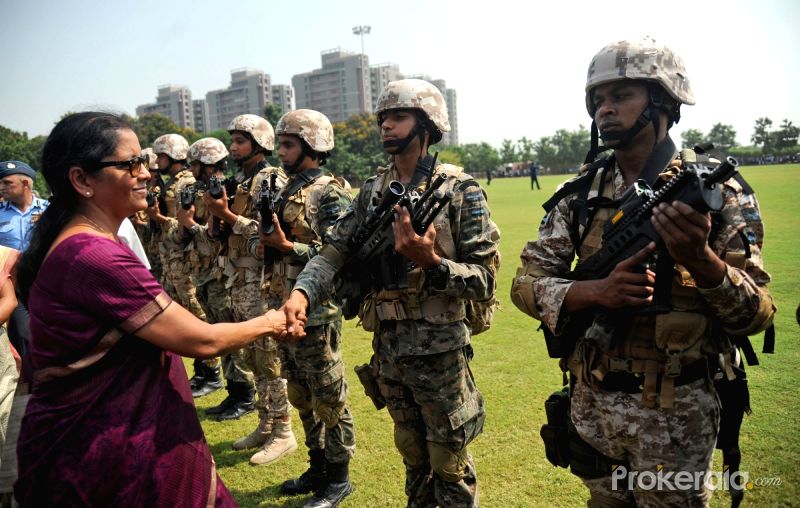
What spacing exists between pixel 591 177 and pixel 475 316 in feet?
4.06

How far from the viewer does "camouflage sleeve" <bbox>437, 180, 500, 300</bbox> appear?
3.30 meters

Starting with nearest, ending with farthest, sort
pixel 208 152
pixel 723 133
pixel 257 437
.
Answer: pixel 257 437 → pixel 208 152 → pixel 723 133

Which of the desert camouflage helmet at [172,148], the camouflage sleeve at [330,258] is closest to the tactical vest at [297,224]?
the camouflage sleeve at [330,258]

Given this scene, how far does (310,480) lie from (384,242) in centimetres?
236

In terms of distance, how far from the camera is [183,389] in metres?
2.43

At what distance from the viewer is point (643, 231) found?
7.81 ft

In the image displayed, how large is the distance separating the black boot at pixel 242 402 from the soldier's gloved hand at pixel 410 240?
158 inches

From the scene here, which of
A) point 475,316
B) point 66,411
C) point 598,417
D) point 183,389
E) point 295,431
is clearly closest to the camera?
point 66,411

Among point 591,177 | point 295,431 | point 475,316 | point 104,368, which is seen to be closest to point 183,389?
point 104,368

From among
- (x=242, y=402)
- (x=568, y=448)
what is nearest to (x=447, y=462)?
(x=568, y=448)

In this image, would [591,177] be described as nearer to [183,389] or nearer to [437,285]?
[437,285]

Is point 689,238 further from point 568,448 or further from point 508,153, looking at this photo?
point 508,153

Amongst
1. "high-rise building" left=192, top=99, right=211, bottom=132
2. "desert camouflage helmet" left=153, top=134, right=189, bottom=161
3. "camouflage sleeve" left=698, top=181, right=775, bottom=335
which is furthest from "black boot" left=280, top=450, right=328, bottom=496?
"high-rise building" left=192, top=99, right=211, bottom=132

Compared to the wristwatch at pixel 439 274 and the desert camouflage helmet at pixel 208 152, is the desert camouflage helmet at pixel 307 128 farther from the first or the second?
the desert camouflage helmet at pixel 208 152
